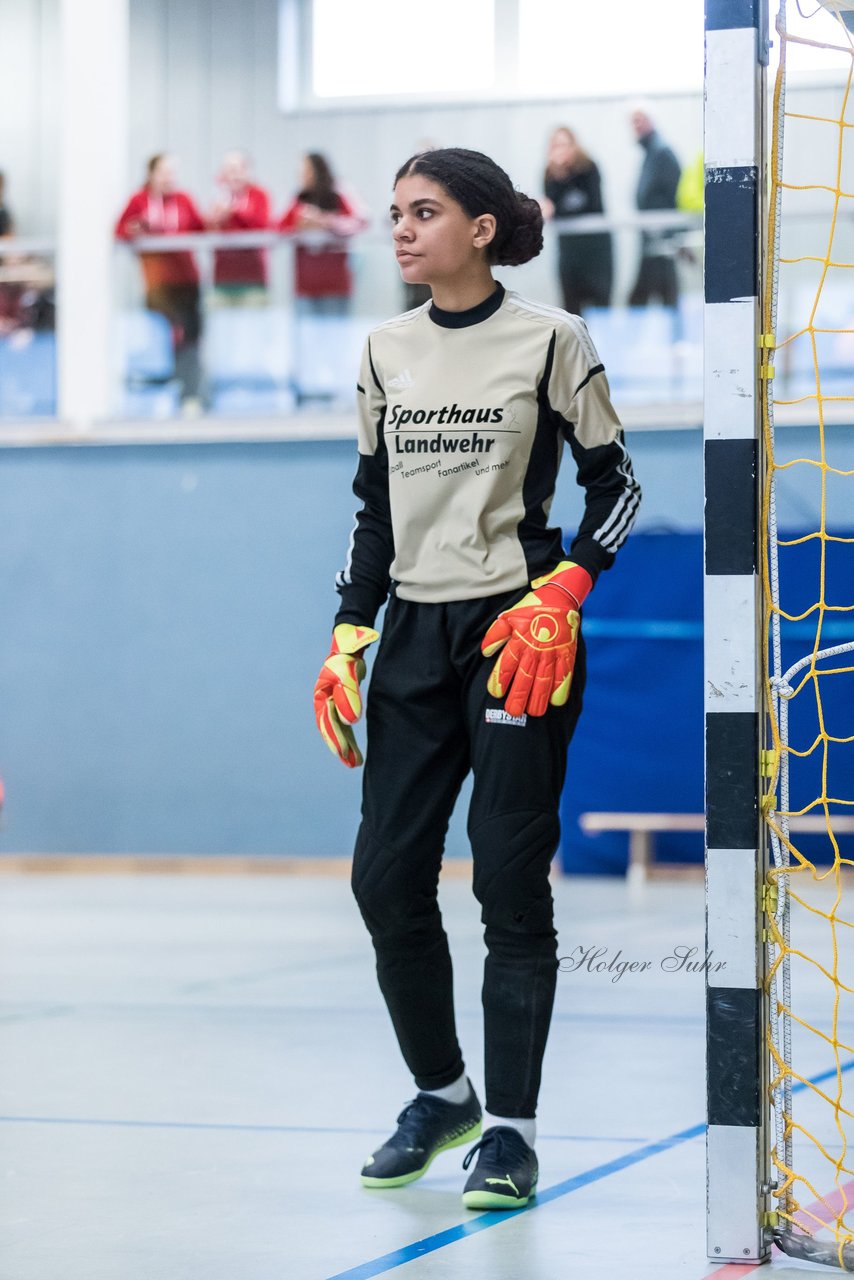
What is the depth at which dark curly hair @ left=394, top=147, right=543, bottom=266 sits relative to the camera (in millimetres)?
3205

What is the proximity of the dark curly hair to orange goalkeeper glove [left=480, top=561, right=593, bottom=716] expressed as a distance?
57 cm

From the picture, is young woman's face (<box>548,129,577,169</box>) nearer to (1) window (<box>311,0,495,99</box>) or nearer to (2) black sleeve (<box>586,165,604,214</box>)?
(2) black sleeve (<box>586,165,604,214</box>)

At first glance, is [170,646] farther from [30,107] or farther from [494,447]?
[494,447]

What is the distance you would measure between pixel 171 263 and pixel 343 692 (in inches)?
324

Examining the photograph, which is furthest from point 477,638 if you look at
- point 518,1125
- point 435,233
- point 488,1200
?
point 488,1200

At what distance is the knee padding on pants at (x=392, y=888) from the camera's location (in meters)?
3.19

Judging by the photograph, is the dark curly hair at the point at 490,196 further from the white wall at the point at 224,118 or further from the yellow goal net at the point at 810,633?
the white wall at the point at 224,118

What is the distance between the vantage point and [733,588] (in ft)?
8.91

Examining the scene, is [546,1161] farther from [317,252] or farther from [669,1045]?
[317,252]

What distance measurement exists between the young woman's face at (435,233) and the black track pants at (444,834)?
0.56 meters

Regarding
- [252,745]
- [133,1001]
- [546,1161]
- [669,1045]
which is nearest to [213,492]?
[252,745]

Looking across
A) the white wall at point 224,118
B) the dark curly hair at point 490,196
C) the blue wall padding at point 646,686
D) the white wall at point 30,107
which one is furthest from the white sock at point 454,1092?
the white wall at point 30,107

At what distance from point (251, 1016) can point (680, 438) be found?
18.3 ft

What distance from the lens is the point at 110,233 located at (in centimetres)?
1129
